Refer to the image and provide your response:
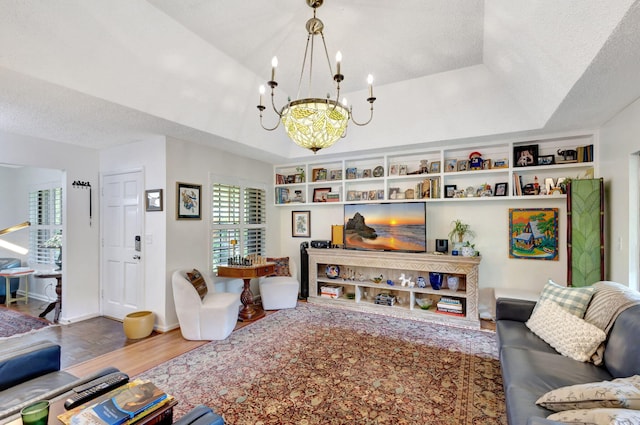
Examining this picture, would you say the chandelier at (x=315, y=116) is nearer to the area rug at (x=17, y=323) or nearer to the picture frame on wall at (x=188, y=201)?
the picture frame on wall at (x=188, y=201)

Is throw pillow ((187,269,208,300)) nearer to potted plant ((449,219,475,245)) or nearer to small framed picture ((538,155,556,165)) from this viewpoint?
potted plant ((449,219,475,245))

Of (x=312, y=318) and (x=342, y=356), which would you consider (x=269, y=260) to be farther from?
(x=342, y=356)

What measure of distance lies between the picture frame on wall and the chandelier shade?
2332mm

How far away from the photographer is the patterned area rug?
2.13m

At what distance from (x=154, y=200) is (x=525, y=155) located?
4.99 metres

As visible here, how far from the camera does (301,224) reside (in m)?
5.61

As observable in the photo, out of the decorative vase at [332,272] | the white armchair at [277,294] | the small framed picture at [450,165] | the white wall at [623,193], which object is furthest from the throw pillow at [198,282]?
the white wall at [623,193]

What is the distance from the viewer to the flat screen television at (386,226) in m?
4.38

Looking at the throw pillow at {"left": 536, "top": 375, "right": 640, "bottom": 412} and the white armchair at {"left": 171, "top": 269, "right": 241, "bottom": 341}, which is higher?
the throw pillow at {"left": 536, "top": 375, "right": 640, "bottom": 412}

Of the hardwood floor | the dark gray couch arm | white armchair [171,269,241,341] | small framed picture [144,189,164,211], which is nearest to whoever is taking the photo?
the dark gray couch arm

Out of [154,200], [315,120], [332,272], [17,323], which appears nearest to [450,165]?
[332,272]

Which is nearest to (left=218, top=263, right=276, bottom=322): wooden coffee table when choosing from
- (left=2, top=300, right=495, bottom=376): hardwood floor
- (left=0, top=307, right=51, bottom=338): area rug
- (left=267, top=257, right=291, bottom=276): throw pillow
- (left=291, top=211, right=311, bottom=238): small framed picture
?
(left=2, top=300, right=495, bottom=376): hardwood floor

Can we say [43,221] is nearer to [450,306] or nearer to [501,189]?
[450,306]

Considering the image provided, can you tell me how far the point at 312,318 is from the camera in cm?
417
